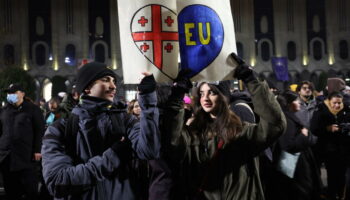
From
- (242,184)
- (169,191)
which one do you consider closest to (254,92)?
(242,184)

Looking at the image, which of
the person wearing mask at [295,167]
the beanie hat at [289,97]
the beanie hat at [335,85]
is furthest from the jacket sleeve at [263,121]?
the beanie hat at [335,85]

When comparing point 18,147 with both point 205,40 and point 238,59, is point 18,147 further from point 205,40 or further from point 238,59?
point 238,59

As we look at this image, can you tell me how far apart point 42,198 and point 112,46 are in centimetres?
3027

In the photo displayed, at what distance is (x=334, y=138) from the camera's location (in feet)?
20.5

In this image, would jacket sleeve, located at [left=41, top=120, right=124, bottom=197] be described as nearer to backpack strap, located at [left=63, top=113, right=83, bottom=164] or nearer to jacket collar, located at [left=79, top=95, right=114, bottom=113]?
backpack strap, located at [left=63, top=113, right=83, bottom=164]

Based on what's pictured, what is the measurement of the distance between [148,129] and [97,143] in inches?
12.4

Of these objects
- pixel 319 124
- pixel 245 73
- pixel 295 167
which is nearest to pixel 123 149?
pixel 245 73

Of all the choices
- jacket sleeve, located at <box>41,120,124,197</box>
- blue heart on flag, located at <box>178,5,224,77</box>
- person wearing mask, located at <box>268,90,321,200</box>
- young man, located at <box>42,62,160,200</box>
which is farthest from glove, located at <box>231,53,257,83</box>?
person wearing mask, located at <box>268,90,321,200</box>

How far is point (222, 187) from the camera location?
266cm

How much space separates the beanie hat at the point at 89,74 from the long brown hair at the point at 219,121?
2.61ft

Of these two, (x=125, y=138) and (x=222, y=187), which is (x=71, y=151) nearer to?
(x=125, y=138)

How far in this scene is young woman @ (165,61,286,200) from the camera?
2.62 meters

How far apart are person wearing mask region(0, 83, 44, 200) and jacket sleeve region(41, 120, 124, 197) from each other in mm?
3947

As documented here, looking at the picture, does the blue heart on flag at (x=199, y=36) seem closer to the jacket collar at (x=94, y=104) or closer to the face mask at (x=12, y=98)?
the jacket collar at (x=94, y=104)
